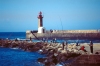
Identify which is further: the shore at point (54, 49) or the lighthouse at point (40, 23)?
the lighthouse at point (40, 23)

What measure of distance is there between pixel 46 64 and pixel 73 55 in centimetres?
193

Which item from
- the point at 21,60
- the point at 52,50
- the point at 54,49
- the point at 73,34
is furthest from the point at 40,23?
the point at 21,60

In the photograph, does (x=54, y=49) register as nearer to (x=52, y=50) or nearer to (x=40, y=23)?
(x=52, y=50)

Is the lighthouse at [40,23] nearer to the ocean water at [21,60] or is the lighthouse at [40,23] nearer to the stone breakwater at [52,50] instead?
the stone breakwater at [52,50]

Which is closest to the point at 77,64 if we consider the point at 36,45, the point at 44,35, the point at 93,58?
the point at 93,58

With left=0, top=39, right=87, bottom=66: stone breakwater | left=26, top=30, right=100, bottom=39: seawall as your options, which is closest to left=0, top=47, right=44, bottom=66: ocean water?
left=0, top=39, right=87, bottom=66: stone breakwater

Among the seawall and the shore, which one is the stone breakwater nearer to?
the shore

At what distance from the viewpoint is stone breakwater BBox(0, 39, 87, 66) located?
1258cm

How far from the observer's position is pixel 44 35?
3525cm

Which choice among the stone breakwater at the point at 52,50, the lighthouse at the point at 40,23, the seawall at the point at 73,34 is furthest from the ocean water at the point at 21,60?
the seawall at the point at 73,34

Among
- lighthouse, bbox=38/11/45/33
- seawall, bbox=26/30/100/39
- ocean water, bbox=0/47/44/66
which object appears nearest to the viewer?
ocean water, bbox=0/47/44/66

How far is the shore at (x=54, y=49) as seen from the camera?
12.6 m

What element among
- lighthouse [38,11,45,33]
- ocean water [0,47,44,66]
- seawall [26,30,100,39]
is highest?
lighthouse [38,11,45,33]

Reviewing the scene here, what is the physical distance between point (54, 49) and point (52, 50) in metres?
0.32
